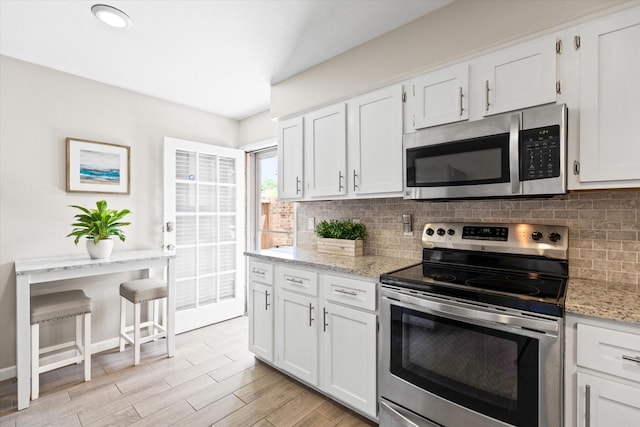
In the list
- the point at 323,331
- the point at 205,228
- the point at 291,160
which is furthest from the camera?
the point at 205,228

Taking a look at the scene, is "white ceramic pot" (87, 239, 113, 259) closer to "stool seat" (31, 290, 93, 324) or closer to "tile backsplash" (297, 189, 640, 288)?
"stool seat" (31, 290, 93, 324)

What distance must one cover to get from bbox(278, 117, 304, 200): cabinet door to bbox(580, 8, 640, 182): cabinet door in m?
1.89

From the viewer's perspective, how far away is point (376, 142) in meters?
2.17

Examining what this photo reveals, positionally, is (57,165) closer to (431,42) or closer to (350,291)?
(350,291)

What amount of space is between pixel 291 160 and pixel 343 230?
2.67 feet

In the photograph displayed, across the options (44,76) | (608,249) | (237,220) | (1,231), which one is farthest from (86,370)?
(608,249)

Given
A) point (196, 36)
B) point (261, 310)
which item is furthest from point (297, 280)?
point (196, 36)

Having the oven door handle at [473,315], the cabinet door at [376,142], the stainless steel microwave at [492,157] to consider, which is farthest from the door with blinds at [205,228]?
the oven door handle at [473,315]

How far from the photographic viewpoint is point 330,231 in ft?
8.59

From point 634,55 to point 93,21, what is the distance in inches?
118

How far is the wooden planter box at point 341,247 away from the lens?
7.96 feet

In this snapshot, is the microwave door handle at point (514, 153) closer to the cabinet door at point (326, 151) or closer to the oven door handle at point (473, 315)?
the oven door handle at point (473, 315)

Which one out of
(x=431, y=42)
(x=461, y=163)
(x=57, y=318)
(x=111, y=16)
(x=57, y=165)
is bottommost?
(x=57, y=318)

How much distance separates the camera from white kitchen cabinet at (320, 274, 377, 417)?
5.95 ft
